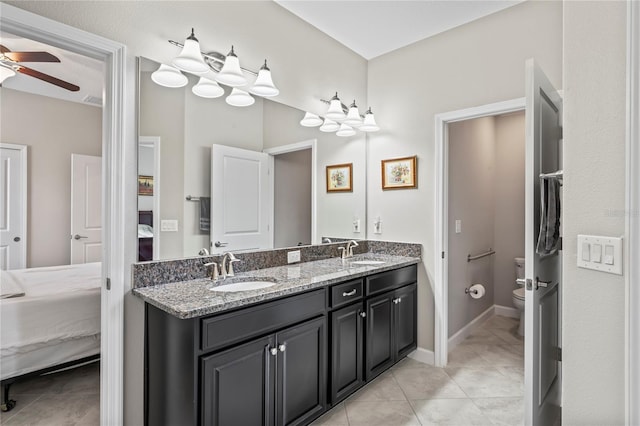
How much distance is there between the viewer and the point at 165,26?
1.80 m

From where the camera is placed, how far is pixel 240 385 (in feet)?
4.90

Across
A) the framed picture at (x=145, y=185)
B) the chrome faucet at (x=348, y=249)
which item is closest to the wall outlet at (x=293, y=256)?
the chrome faucet at (x=348, y=249)

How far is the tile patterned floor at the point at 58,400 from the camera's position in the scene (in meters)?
1.96

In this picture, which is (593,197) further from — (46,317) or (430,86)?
(46,317)

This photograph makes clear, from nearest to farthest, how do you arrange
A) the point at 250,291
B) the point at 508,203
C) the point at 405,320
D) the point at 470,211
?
1. the point at 250,291
2. the point at 405,320
3. the point at 470,211
4. the point at 508,203

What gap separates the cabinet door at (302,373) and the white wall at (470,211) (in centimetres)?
166

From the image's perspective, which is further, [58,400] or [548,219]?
[58,400]

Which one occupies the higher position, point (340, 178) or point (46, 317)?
point (340, 178)

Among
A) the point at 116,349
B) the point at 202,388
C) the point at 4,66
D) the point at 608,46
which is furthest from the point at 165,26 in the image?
the point at 608,46

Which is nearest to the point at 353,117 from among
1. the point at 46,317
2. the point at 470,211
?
the point at 470,211

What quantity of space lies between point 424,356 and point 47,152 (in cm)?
468

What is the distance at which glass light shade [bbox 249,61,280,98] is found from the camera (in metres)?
2.12

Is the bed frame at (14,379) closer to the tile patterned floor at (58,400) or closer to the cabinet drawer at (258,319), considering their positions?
the tile patterned floor at (58,400)

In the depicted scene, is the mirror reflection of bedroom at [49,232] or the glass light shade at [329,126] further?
the glass light shade at [329,126]
